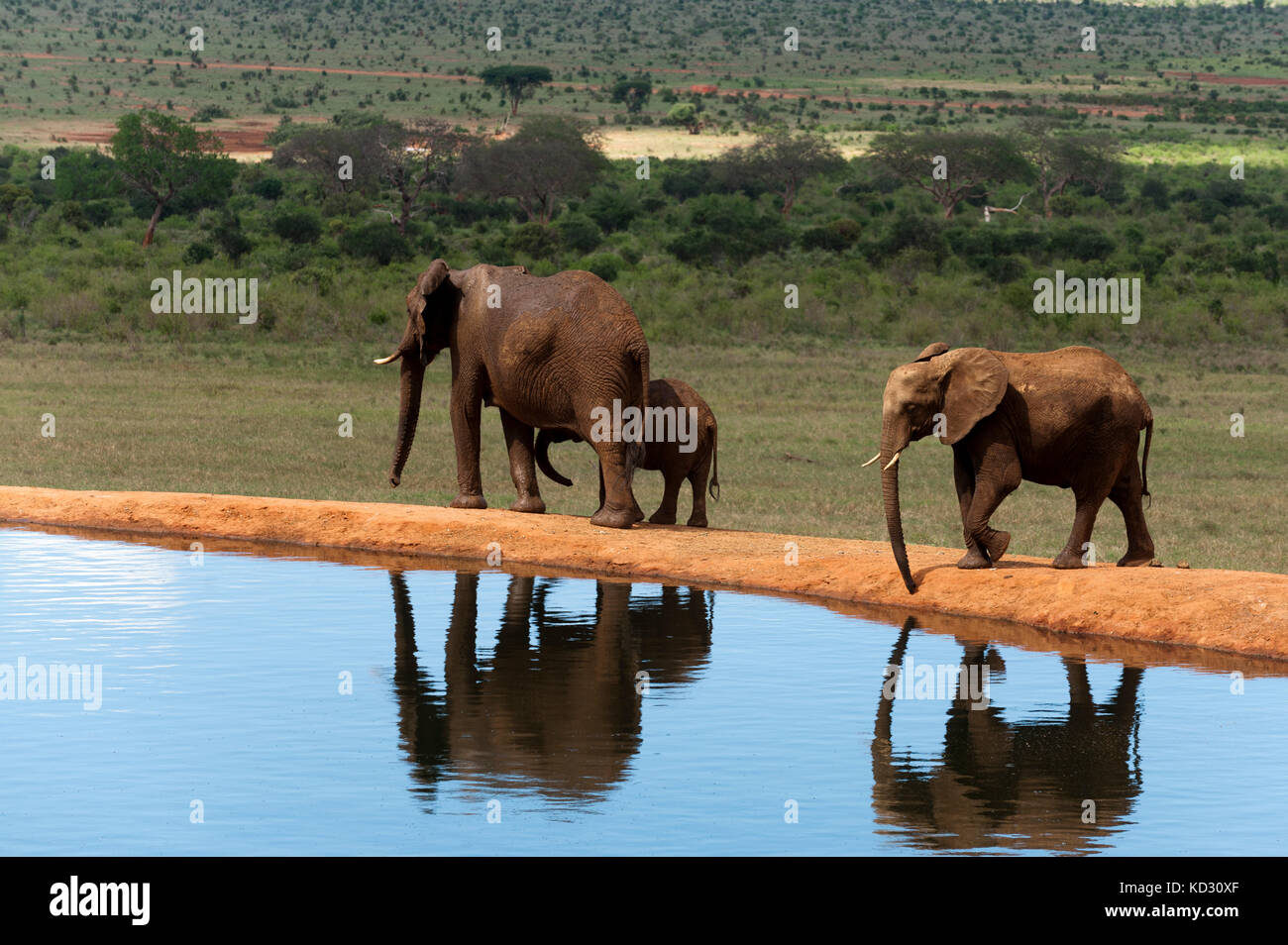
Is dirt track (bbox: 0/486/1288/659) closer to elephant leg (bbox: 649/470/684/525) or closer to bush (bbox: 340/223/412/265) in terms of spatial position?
elephant leg (bbox: 649/470/684/525)

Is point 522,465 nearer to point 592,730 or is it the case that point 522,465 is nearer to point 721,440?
point 592,730

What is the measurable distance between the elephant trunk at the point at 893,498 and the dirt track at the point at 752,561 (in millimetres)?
263

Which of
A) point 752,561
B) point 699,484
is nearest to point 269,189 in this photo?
point 699,484

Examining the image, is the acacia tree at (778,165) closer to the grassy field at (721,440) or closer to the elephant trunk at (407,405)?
the grassy field at (721,440)

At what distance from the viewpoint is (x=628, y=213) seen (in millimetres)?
63812

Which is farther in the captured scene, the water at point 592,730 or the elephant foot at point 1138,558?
the elephant foot at point 1138,558

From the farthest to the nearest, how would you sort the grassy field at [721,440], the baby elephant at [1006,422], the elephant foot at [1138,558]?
the grassy field at [721,440] → the elephant foot at [1138,558] → the baby elephant at [1006,422]

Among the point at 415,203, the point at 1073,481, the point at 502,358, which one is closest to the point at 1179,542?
the point at 1073,481

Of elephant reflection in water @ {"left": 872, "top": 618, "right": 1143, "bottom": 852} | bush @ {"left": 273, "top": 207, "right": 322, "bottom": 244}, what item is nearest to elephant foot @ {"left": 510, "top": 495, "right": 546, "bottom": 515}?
elephant reflection in water @ {"left": 872, "top": 618, "right": 1143, "bottom": 852}

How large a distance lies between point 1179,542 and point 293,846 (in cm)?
1166

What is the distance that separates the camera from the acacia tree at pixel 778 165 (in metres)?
73.9

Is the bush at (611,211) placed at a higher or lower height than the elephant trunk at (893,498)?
lower

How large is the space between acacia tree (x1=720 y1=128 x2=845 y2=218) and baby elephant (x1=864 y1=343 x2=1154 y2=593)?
58784mm

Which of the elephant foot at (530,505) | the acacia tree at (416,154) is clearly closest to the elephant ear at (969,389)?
the elephant foot at (530,505)
